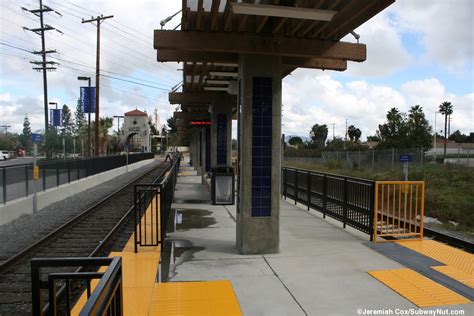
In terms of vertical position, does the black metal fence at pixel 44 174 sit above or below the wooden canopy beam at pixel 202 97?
below

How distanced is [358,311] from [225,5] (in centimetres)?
473

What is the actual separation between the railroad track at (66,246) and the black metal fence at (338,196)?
5.11 metres

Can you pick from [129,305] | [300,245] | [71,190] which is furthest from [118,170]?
[129,305]

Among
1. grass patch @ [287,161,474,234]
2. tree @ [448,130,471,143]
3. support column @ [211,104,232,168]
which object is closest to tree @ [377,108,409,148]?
grass patch @ [287,161,474,234]

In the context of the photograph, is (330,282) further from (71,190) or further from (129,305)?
(71,190)

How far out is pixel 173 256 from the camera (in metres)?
6.92

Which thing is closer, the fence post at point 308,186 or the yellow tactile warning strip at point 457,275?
the yellow tactile warning strip at point 457,275

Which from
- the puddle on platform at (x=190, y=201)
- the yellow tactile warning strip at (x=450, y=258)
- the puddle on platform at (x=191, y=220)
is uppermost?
the yellow tactile warning strip at (x=450, y=258)

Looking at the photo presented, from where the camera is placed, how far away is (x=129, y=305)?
4770 mm

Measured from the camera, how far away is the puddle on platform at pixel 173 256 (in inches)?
236

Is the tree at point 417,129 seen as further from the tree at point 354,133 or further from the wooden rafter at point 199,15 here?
the tree at point 354,133

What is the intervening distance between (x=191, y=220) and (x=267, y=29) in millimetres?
5417

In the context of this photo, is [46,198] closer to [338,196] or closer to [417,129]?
[338,196]

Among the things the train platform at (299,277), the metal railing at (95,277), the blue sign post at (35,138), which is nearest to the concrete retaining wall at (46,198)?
the blue sign post at (35,138)
